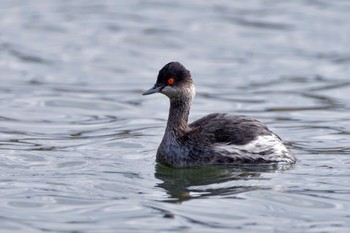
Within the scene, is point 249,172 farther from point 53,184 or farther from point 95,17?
point 95,17

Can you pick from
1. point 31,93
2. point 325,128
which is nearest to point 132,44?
point 31,93

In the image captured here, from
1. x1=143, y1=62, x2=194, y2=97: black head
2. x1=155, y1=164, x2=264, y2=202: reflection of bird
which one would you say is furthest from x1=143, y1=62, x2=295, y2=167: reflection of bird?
x1=155, y1=164, x2=264, y2=202: reflection of bird

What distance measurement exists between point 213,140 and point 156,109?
4.84m

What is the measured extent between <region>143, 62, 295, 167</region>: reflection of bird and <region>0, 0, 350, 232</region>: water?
151 millimetres

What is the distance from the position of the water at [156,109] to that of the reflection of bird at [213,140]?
0.15 meters

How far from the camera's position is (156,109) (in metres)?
16.7

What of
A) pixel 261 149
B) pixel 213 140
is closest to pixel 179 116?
pixel 213 140

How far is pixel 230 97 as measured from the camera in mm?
17578

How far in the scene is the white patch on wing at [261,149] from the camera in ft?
38.8

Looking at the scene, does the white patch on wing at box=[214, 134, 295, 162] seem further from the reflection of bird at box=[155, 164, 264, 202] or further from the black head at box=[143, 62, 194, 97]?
the black head at box=[143, 62, 194, 97]

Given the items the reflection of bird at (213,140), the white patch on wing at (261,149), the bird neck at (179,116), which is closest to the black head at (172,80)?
the reflection of bird at (213,140)

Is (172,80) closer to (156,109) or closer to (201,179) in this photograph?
(201,179)

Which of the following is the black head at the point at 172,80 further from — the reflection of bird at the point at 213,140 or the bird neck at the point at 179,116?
the bird neck at the point at 179,116

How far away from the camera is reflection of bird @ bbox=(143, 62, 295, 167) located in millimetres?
11836
